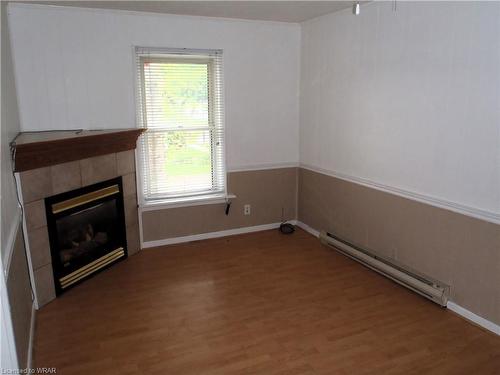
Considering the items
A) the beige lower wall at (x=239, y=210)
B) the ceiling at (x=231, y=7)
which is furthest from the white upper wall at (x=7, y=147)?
the beige lower wall at (x=239, y=210)

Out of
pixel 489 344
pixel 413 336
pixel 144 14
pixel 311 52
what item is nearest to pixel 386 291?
pixel 413 336

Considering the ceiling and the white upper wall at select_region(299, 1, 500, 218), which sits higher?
the ceiling

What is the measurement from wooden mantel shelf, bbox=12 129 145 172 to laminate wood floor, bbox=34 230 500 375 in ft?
3.55

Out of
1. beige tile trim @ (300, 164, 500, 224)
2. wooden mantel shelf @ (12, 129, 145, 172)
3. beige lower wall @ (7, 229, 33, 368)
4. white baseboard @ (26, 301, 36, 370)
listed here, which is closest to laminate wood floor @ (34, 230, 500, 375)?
white baseboard @ (26, 301, 36, 370)

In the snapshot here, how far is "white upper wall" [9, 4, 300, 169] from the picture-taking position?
341cm

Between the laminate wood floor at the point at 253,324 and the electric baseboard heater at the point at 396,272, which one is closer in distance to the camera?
the laminate wood floor at the point at 253,324

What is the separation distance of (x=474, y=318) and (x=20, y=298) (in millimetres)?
2936

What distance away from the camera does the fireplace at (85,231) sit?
10.6 feet

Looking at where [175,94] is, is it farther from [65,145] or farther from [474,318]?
[474,318]

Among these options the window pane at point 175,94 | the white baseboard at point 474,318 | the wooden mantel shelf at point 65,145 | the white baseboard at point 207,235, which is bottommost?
the white baseboard at point 474,318

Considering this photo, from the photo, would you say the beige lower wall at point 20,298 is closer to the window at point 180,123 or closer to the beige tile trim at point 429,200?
the window at point 180,123

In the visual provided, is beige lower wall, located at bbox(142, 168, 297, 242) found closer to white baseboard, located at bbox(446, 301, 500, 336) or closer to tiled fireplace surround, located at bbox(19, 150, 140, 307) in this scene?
tiled fireplace surround, located at bbox(19, 150, 140, 307)

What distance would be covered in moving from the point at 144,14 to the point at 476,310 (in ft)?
12.0

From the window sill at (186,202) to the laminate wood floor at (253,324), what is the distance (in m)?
0.60
